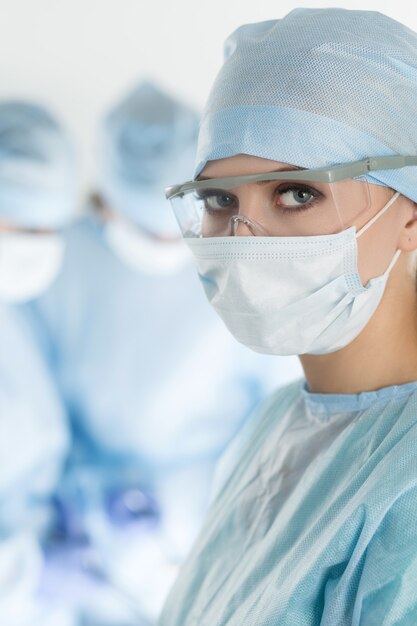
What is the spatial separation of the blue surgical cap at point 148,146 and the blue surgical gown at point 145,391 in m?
0.26

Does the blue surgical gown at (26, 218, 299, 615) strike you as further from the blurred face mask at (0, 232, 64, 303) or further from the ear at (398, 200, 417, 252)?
the ear at (398, 200, 417, 252)

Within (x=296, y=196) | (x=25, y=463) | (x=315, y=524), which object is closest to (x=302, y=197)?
(x=296, y=196)

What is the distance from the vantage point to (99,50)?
2.86 metres

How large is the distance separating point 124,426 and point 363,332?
66.0 inches

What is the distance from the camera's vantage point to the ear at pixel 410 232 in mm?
1196

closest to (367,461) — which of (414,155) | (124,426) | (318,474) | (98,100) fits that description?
(318,474)

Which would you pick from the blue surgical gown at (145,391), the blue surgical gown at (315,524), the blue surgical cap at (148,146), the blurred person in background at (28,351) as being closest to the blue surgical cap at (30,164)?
the blurred person in background at (28,351)

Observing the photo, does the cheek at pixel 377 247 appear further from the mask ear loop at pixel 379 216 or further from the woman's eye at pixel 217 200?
the woman's eye at pixel 217 200

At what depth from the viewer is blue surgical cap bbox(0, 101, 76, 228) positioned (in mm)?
2674

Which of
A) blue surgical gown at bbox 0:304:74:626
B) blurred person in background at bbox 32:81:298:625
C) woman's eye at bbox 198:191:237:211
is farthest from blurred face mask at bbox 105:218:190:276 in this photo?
woman's eye at bbox 198:191:237:211

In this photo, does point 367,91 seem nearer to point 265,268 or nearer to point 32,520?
point 265,268

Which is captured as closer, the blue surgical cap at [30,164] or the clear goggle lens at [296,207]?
the clear goggle lens at [296,207]

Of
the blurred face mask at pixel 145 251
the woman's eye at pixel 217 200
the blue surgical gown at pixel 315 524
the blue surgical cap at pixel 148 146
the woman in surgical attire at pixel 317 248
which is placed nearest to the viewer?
the blue surgical gown at pixel 315 524

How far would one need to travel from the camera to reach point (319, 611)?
1077 mm
